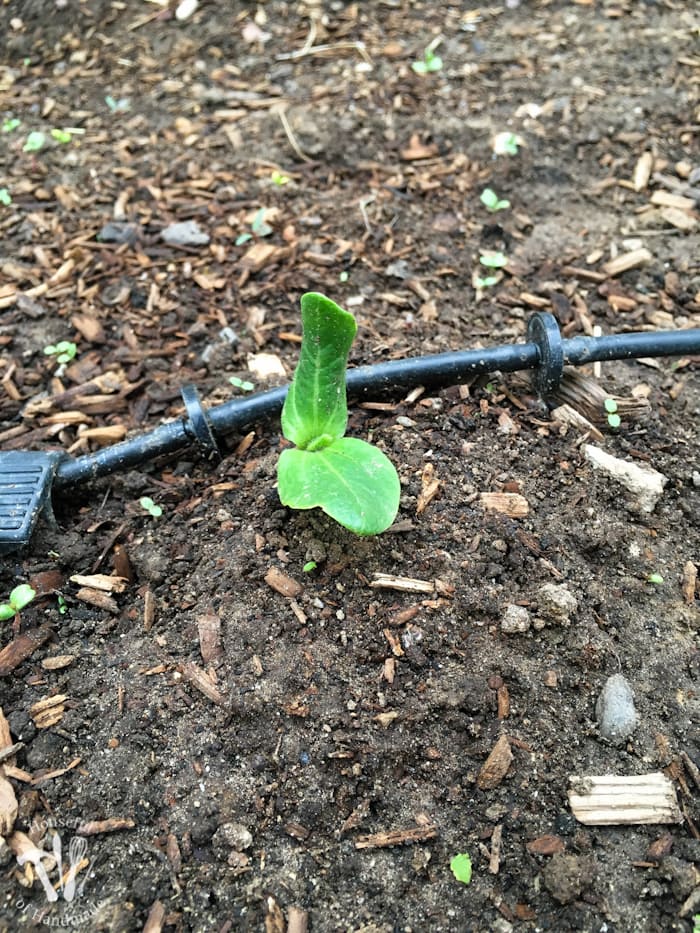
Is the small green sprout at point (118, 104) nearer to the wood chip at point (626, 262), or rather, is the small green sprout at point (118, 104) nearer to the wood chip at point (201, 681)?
the wood chip at point (626, 262)

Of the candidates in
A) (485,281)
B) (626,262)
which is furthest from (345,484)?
(626,262)

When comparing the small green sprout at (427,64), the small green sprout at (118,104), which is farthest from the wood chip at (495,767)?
the small green sprout at (118,104)

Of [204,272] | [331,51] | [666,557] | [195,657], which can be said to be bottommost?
[666,557]

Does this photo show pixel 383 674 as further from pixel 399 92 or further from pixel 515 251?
pixel 399 92

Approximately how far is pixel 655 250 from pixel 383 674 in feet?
5.77

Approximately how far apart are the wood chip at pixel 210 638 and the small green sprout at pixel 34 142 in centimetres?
223

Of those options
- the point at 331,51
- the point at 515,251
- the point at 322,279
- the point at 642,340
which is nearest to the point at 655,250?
the point at 515,251

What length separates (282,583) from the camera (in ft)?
5.35

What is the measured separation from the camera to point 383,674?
1.52 meters

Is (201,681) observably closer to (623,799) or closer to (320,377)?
(320,377)

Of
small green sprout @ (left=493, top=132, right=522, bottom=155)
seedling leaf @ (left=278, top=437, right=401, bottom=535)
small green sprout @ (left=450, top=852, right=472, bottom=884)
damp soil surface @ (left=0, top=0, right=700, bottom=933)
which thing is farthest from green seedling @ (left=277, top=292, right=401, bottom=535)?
small green sprout @ (left=493, top=132, right=522, bottom=155)

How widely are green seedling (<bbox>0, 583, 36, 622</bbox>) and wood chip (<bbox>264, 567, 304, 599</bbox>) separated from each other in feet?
1.78

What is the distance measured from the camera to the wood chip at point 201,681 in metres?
1.51

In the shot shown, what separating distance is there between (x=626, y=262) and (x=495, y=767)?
5.56 feet
